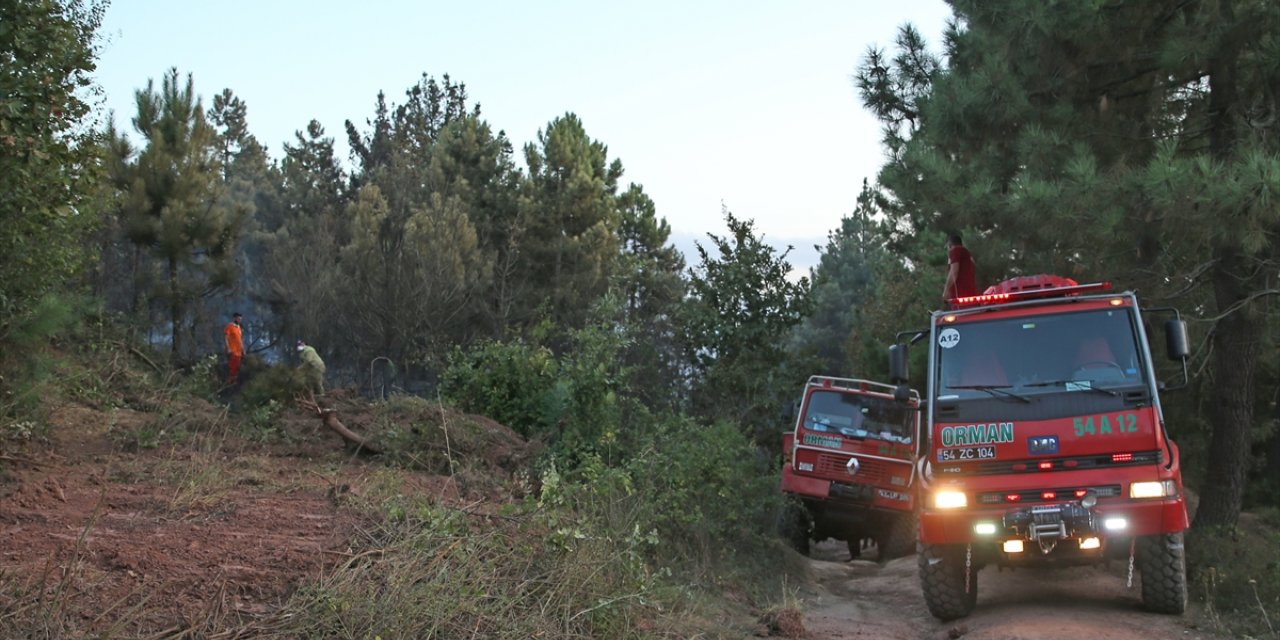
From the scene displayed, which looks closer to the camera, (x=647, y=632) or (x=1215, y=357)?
(x=647, y=632)

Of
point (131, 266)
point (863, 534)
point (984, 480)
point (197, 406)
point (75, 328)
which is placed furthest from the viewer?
point (131, 266)

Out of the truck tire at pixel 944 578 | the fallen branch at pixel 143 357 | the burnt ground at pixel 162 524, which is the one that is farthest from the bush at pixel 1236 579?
the fallen branch at pixel 143 357

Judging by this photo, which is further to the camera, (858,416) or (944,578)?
(858,416)

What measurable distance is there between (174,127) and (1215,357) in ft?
58.3

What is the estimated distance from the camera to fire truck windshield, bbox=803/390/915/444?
53.9 ft

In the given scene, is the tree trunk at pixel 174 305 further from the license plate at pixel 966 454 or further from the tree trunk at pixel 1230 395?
the tree trunk at pixel 1230 395

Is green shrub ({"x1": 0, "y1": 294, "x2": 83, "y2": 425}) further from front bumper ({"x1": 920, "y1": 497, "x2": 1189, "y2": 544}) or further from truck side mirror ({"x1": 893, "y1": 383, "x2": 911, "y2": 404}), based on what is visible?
front bumper ({"x1": 920, "y1": 497, "x2": 1189, "y2": 544})

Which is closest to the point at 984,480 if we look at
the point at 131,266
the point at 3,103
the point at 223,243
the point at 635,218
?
the point at 3,103

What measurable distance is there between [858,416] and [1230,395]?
5.11 meters

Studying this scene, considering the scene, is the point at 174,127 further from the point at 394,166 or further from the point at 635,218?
the point at 635,218

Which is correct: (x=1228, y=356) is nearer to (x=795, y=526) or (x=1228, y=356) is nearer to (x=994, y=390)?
(x=994, y=390)

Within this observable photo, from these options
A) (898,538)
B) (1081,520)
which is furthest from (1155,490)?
(898,538)

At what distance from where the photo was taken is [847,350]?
3531 cm

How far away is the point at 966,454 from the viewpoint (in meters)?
9.99
